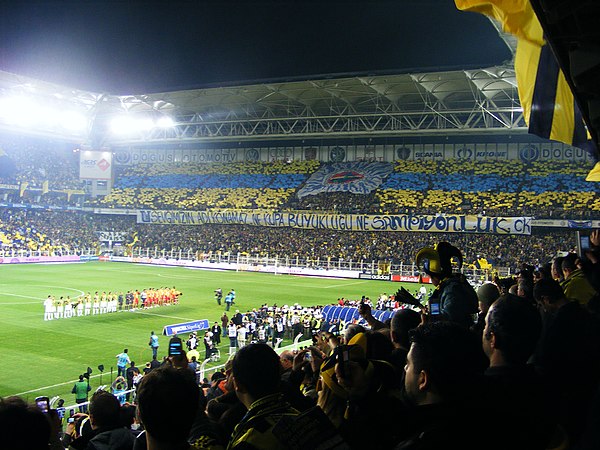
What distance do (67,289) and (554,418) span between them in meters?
34.0

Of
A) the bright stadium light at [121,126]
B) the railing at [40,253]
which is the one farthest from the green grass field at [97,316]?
the bright stadium light at [121,126]

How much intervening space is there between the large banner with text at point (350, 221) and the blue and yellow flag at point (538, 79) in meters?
37.1

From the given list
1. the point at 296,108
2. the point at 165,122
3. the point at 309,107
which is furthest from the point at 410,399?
the point at 165,122

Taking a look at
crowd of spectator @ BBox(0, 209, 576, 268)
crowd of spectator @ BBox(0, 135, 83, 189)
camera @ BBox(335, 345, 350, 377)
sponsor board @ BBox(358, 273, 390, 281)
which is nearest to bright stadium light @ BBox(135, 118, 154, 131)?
crowd of spectator @ BBox(0, 209, 576, 268)

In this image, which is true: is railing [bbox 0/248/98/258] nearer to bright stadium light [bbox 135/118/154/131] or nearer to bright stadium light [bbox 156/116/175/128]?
bright stadium light [bbox 135/118/154/131]

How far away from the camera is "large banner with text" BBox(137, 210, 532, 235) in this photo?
41.4m

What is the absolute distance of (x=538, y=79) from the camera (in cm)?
460

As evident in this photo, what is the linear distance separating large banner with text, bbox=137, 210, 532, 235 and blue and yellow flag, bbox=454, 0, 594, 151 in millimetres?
37109

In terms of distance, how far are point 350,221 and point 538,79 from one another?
140 feet

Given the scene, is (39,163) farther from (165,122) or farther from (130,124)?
(165,122)

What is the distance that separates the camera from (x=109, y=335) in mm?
21766

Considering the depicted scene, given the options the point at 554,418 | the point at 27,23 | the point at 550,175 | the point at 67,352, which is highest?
the point at 550,175

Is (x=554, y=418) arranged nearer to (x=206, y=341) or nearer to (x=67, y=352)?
(x=206, y=341)

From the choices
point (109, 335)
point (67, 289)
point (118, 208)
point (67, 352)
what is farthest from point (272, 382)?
point (118, 208)
